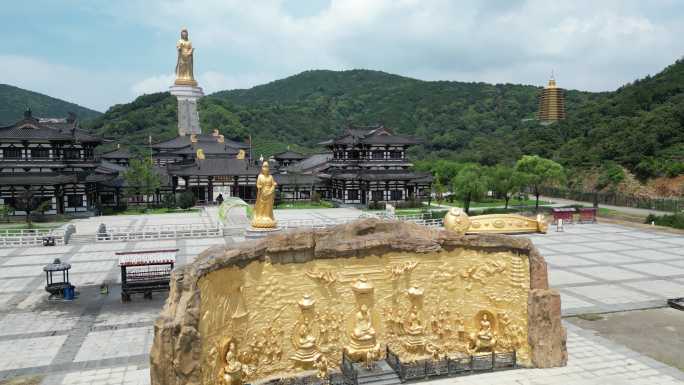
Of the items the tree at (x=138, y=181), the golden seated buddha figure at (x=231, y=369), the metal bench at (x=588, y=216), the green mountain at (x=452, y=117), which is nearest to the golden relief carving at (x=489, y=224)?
the golden seated buddha figure at (x=231, y=369)

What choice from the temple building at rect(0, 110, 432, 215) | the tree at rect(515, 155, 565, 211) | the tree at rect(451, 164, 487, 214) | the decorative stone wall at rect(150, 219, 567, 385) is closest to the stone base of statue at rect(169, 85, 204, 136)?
the temple building at rect(0, 110, 432, 215)

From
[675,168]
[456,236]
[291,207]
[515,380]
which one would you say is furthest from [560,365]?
[675,168]

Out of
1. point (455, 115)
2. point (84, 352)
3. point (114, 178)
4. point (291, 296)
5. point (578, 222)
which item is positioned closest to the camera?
point (291, 296)

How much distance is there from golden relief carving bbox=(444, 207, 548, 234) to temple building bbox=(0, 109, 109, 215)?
1394 inches

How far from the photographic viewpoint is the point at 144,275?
55.9 ft

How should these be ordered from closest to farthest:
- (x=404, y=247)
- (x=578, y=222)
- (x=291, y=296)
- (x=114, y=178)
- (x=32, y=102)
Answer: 1. (x=291, y=296)
2. (x=404, y=247)
3. (x=578, y=222)
4. (x=114, y=178)
5. (x=32, y=102)

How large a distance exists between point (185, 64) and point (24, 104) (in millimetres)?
73268

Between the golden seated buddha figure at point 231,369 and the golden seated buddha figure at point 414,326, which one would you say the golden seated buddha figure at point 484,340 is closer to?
the golden seated buddha figure at point 414,326

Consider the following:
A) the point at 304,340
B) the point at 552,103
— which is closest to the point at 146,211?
the point at 304,340

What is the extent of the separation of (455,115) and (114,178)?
8139 cm

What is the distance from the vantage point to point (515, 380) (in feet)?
33.8

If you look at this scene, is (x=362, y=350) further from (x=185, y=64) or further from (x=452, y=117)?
(x=452, y=117)

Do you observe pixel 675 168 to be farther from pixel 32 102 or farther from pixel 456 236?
pixel 32 102

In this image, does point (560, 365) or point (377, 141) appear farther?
point (377, 141)
